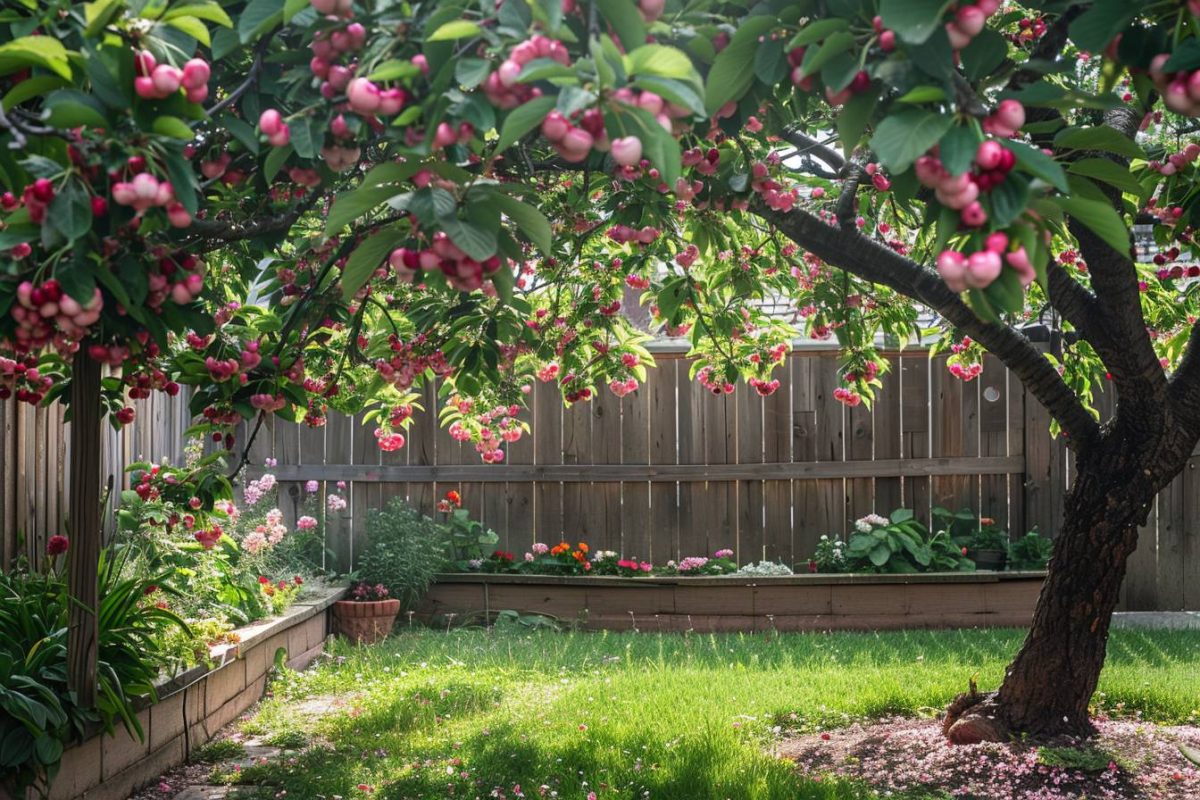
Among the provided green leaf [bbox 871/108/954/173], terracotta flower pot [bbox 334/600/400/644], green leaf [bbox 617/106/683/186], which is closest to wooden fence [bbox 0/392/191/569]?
terracotta flower pot [bbox 334/600/400/644]

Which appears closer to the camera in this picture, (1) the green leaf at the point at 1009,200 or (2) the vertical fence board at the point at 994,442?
(1) the green leaf at the point at 1009,200

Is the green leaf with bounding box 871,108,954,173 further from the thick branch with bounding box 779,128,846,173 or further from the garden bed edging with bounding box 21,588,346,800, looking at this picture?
the garden bed edging with bounding box 21,588,346,800

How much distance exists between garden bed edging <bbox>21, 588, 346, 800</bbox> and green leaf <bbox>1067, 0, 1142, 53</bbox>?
298 cm

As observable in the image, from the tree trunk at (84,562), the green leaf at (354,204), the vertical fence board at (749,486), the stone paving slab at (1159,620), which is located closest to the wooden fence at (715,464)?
the vertical fence board at (749,486)

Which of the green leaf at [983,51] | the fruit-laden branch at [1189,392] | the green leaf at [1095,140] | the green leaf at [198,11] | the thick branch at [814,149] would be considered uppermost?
the thick branch at [814,149]

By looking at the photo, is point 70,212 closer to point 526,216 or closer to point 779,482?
point 526,216

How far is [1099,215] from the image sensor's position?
1498 mm

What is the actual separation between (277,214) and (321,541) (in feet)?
14.8

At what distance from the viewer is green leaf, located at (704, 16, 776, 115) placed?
5.41ft

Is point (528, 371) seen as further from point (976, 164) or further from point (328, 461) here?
point (976, 164)

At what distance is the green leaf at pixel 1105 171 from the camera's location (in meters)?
1.67

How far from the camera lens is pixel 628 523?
717 centimetres

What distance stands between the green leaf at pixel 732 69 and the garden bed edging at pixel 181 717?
252 cm

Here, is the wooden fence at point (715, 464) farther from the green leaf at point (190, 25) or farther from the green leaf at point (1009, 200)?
the green leaf at point (1009, 200)
